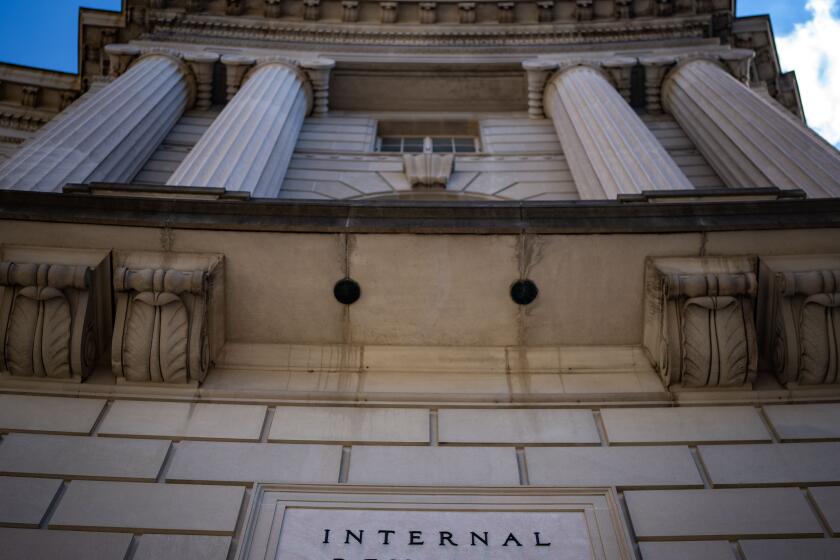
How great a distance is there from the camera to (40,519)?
5.47m

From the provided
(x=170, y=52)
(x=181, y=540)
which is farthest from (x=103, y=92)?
(x=181, y=540)

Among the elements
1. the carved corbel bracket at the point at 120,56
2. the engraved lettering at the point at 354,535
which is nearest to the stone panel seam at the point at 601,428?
the engraved lettering at the point at 354,535

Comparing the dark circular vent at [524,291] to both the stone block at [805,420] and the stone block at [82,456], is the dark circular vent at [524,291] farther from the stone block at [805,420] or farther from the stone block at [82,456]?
the stone block at [82,456]

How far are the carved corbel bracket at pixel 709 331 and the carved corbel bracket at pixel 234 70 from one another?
12786 millimetres

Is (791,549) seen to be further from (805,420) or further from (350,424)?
(350,424)

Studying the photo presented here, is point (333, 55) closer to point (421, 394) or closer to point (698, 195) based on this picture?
point (698, 195)

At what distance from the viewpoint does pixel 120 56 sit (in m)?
16.7

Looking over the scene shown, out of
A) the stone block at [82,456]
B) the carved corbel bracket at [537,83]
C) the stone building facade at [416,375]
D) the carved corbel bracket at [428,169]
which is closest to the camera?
the stone building facade at [416,375]

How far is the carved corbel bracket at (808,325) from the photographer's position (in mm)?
6844

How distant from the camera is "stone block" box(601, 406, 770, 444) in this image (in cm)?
643

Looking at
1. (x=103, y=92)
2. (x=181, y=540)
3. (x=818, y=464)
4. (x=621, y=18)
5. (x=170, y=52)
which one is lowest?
(x=181, y=540)

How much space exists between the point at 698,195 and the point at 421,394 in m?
4.16

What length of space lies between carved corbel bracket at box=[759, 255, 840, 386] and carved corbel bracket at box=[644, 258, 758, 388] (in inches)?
11.5

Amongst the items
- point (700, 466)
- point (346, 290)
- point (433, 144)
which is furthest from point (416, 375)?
point (433, 144)
